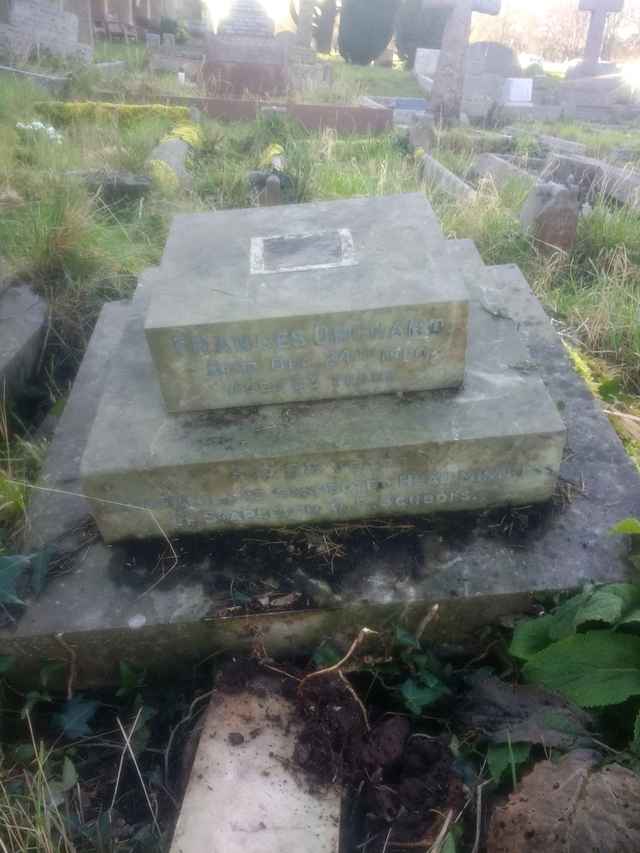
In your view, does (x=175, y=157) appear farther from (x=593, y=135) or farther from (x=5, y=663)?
(x=593, y=135)

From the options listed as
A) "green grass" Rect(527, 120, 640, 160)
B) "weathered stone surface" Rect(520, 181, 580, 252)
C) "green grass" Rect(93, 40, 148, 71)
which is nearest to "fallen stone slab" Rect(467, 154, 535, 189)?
"weathered stone surface" Rect(520, 181, 580, 252)

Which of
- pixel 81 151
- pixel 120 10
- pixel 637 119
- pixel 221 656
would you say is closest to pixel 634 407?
pixel 221 656

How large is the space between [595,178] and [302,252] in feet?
15.6

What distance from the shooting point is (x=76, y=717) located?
6.39 ft

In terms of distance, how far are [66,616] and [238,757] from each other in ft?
2.19

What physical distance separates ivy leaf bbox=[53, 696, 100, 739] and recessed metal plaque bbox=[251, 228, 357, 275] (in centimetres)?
146

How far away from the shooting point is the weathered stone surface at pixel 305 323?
192 cm

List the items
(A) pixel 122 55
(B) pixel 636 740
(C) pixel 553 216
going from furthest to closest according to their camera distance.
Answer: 1. (A) pixel 122 55
2. (C) pixel 553 216
3. (B) pixel 636 740

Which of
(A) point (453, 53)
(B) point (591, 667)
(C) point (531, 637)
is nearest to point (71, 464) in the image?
(C) point (531, 637)

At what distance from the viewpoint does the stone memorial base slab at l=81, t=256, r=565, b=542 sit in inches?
78.1

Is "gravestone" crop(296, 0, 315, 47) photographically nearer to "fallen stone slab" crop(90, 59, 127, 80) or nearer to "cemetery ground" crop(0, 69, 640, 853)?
"fallen stone slab" crop(90, 59, 127, 80)

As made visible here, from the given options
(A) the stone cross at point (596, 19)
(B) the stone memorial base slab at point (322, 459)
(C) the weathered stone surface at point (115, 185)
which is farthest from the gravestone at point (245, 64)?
(B) the stone memorial base slab at point (322, 459)

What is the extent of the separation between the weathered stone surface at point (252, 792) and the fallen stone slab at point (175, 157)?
4905mm

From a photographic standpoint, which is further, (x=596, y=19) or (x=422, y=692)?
(x=596, y=19)
